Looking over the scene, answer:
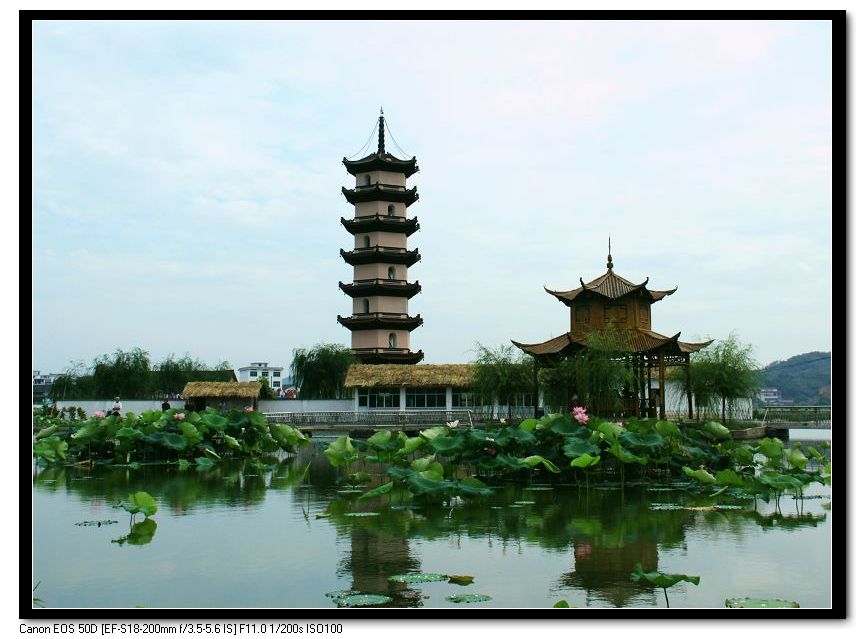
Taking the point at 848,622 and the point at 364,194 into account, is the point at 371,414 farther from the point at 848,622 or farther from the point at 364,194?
the point at 848,622

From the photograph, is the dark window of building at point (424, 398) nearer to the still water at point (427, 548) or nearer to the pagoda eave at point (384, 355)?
the pagoda eave at point (384, 355)

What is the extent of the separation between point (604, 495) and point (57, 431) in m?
10.4

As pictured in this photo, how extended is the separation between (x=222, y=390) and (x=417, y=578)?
26.4 m

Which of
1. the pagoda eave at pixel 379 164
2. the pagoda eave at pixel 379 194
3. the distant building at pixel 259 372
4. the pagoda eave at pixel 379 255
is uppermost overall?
the pagoda eave at pixel 379 164

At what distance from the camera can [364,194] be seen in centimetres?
3759

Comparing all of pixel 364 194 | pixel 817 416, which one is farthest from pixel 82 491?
pixel 364 194

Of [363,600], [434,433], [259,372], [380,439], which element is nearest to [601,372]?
[434,433]

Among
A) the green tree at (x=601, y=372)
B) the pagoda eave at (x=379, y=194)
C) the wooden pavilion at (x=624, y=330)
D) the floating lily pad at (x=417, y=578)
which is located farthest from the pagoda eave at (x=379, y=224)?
→ the floating lily pad at (x=417, y=578)

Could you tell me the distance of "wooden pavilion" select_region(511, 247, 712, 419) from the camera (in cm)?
2358

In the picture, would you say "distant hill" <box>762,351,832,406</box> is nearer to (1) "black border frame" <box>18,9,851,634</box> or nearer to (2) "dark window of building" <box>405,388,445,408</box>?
(1) "black border frame" <box>18,9,851,634</box>

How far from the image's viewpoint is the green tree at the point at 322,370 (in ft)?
126

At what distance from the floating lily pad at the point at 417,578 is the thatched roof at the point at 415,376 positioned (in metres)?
23.3

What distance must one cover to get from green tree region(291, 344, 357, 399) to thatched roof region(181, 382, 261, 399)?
732cm

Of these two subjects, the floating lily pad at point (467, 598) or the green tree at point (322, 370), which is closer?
the floating lily pad at point (467, 598)
